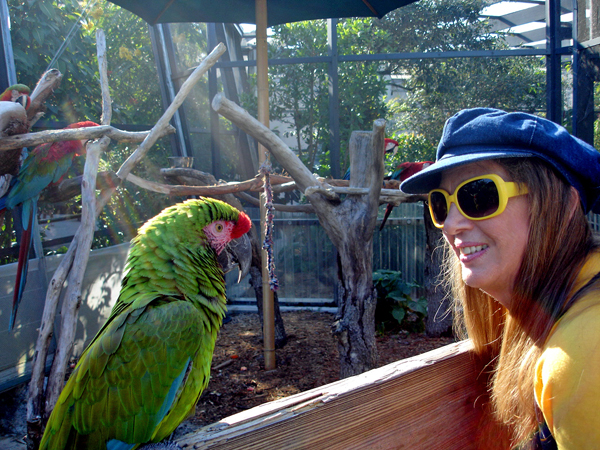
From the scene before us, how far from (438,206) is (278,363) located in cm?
248

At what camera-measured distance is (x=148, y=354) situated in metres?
1.16

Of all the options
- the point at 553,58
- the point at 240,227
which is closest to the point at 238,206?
the point at 240,227

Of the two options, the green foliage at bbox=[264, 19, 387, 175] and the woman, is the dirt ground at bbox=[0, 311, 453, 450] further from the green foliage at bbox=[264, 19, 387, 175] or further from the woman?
the green foliage at bbox=[264, 19, 387, 175]

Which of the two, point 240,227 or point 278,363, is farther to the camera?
point 278,363

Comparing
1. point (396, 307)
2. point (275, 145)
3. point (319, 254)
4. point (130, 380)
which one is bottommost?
point (396, 307)

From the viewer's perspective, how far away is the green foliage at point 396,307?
3.79 meters

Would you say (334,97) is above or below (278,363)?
above

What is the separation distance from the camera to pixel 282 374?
2922 mm

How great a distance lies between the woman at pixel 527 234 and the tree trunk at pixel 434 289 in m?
2.66

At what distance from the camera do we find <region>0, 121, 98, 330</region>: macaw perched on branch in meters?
2.39

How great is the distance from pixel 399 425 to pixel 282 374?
6.98ft

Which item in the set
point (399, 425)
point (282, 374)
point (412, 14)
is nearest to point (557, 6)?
Answer: point (412, 14)

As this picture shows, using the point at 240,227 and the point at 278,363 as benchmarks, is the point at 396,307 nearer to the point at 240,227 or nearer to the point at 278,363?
the point at 278,363

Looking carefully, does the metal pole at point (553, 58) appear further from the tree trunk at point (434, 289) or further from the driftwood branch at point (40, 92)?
the driftwood branch at point (40, 92)
